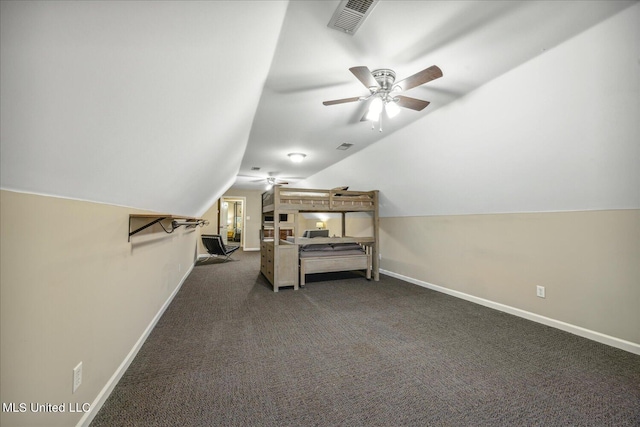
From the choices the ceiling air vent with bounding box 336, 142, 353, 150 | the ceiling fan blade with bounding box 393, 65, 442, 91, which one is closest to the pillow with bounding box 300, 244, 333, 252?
the ceiling air vent with bounding box 336, 142, 353, 150

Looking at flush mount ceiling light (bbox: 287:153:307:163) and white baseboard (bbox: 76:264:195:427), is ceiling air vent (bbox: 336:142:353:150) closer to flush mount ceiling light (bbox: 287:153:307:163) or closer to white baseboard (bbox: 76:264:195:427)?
flush mount ceiling light (bbox: 287:153:307:163)

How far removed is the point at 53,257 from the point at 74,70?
0.79 m

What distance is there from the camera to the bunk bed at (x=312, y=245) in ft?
14.0

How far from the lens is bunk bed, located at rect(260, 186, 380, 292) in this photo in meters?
4.28

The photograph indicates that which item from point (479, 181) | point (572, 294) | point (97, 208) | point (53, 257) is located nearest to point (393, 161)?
point (479, 181)

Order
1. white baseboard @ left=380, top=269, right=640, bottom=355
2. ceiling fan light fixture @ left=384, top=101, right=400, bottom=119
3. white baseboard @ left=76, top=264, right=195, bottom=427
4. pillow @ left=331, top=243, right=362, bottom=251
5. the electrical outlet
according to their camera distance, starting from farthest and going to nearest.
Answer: pillow @ left=331, top=243, right=362, bottom=251
ceiling fan light fixture @ left=384, top=101, right=400, bottom=119
white baseboard @ left=380, top=269, right=640, bottom=355
white baseboard @ left=76, top=264, right=195, bottom=427
the electrical outlet

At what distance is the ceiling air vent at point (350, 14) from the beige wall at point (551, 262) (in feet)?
9.00

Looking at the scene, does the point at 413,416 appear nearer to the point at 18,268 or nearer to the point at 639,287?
the point at 18,268

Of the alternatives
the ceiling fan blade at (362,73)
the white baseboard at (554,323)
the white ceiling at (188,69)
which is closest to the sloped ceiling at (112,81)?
the white ceiling at (188,69)

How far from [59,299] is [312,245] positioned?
3.66 m

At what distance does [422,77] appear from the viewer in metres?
2.02

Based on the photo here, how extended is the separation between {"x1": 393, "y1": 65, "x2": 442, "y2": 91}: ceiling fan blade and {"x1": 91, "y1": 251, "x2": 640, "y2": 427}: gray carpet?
Result: 7.15ft

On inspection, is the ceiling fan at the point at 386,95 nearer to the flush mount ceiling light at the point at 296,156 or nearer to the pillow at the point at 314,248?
the flush mount ceiling light at the point at 296,156

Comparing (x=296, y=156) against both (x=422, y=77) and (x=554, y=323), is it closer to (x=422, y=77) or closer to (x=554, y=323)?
(x=422, y=77)
